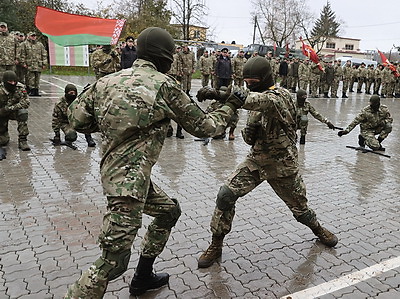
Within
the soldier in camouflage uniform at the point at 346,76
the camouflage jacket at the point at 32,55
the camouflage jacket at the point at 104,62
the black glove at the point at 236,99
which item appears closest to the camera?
the black glove at the point at 236,99

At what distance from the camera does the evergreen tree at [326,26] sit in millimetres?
57375

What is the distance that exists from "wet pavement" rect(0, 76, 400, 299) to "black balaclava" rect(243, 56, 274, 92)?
1.68m

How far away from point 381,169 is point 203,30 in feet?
116

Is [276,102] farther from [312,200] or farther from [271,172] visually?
[312,200]

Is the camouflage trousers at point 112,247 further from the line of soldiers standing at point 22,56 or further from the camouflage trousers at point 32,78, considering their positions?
the camouflage trousers at point 32,78

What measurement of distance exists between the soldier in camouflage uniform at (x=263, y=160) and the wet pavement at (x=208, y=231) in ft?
1.42

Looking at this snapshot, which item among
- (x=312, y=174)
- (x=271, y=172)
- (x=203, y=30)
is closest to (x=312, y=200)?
(x=312, y=174)

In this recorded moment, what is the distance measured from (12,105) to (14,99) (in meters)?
0.13

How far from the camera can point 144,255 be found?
128 inches

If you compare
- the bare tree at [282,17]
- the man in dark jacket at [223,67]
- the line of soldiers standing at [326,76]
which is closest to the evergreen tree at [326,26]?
the bare tree at [282,17]

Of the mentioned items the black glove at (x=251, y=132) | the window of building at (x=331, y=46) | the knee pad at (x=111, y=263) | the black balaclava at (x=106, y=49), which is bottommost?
the knee pad at (x=111, y=263)

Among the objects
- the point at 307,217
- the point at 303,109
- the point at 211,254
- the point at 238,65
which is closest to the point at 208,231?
the point at 211,254

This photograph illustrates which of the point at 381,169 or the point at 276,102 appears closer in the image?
the point at 276,102

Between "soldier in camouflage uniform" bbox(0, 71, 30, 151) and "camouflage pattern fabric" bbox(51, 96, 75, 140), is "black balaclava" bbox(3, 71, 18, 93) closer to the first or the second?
"soldier in camouflage uniform" bbox(0, 71, 30, 151)
